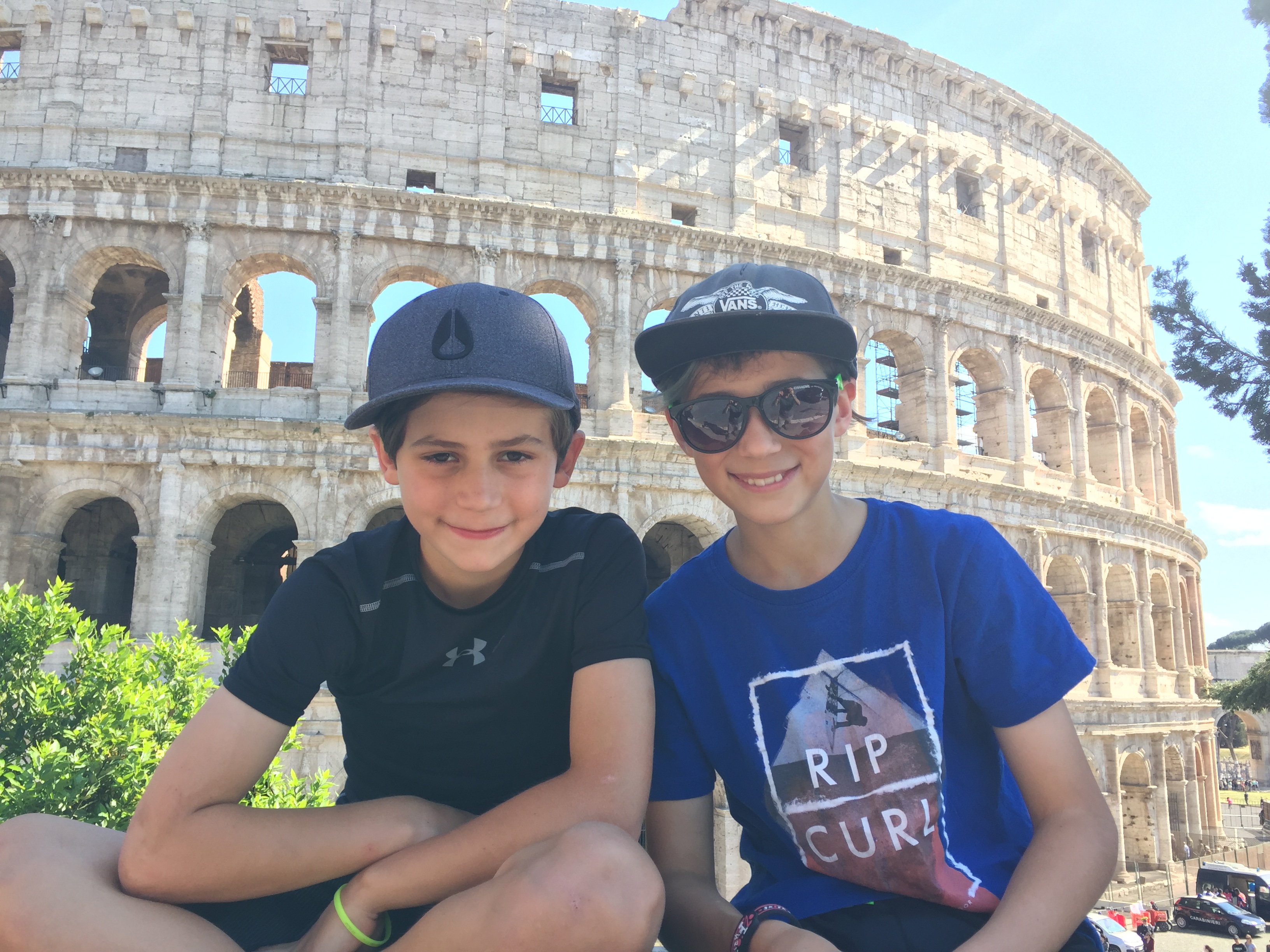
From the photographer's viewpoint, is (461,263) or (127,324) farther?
(127,324)

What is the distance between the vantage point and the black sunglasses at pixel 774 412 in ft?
7.77

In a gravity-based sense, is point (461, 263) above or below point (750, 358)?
above

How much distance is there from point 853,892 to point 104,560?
1768cm

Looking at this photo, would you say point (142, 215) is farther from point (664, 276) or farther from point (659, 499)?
point (659, 499)

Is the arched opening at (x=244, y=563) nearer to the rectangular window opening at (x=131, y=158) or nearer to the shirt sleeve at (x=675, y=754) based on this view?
the rectangular window opening at (x=131, y=158)

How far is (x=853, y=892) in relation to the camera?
219 centimetres

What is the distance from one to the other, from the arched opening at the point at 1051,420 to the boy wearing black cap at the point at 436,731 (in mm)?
18901

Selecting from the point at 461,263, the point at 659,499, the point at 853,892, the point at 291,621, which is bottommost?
the point at 853,892

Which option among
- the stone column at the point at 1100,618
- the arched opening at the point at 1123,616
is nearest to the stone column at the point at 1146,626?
the arched opening at the point at 1123,616

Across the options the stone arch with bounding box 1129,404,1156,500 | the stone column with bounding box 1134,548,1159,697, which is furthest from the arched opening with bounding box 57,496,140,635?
the stone arch with bounding box 1129,404,1156,500

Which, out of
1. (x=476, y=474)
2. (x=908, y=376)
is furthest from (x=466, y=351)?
(x=908, y=376)

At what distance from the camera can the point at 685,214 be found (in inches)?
645

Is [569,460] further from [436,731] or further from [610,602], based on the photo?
[436,731]

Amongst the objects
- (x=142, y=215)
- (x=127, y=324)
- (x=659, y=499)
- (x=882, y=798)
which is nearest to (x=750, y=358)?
(x=882, y=798)
